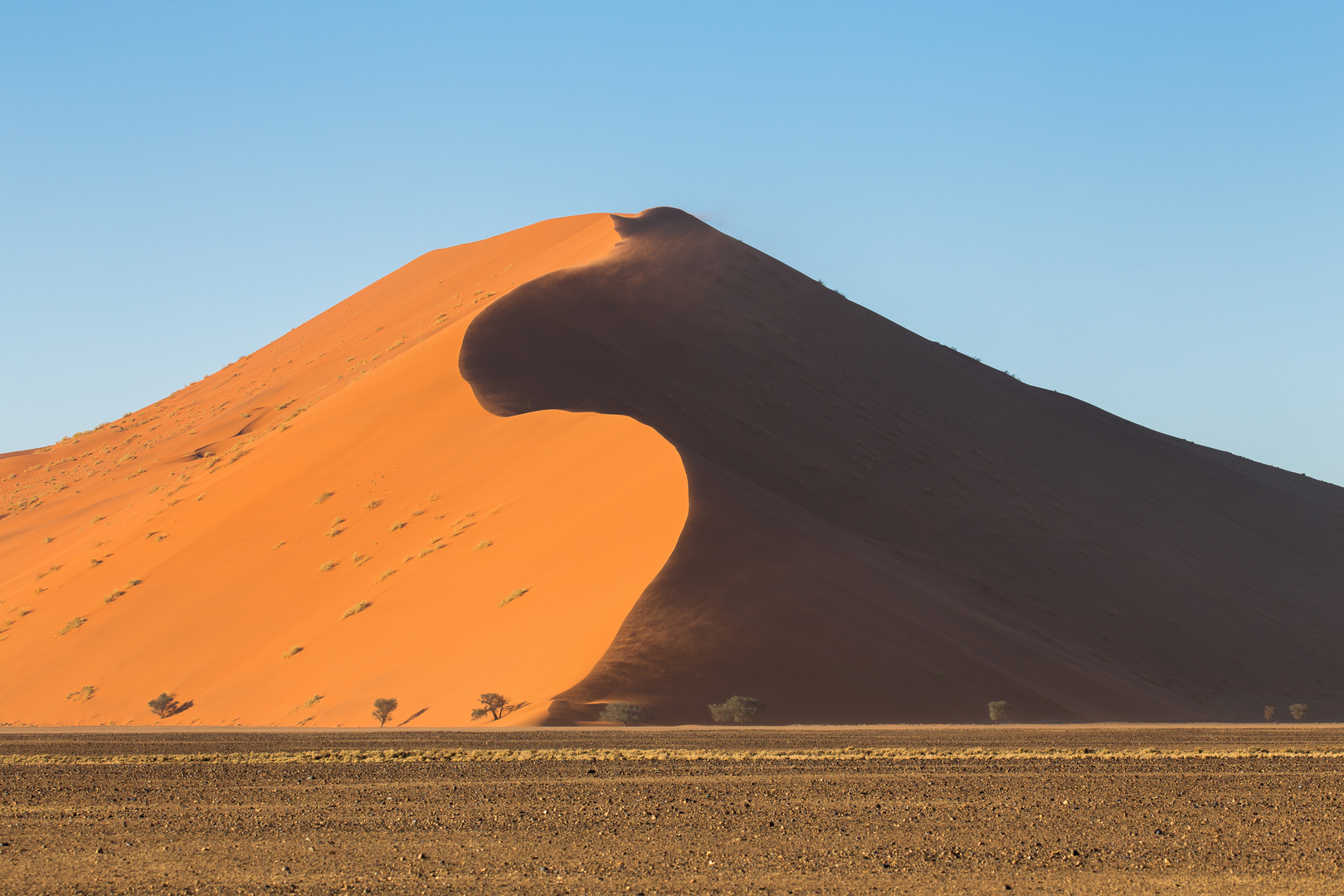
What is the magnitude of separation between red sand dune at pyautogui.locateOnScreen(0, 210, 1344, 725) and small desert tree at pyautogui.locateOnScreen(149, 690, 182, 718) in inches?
14.3

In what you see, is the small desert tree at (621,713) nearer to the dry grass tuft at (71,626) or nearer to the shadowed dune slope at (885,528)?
the shadowed dune slope at (885,528)

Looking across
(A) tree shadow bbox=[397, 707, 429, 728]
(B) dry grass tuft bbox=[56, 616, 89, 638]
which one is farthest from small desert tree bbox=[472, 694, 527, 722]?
(B) dry grass tuft bbox=[56, 616, 89, 638]

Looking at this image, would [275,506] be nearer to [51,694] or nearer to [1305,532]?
[51,694]

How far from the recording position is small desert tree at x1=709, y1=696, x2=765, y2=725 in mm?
20406

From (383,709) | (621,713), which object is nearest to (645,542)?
(621,713)

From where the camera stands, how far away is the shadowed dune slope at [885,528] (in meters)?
22.6

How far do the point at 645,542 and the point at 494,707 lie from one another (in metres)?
5.49

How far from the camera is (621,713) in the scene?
19516mm

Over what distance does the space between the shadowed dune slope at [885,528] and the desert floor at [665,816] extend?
436cm

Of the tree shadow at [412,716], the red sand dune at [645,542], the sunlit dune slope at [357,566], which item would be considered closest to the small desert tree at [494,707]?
the sunlit dune slope at [357,566]

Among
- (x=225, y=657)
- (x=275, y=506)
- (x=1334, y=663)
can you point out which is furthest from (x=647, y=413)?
(x=1334, y=663)

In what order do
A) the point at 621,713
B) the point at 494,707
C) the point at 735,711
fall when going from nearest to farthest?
the point at 621,713 < the point at 494,707 < the point at 735,711

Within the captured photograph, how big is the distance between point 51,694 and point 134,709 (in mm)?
3136

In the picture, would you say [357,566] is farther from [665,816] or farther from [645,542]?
→ [665,816]
